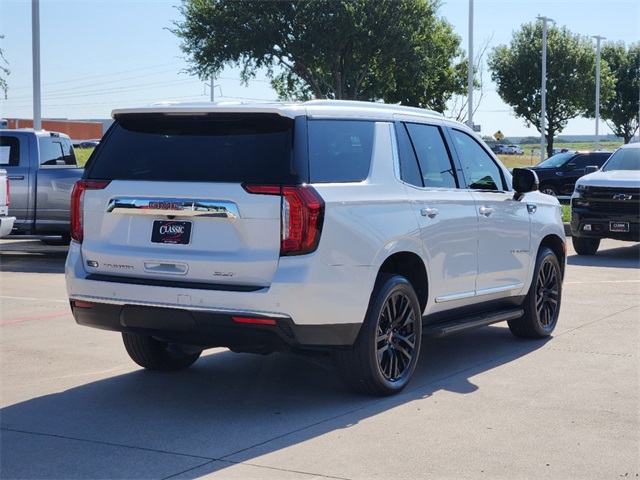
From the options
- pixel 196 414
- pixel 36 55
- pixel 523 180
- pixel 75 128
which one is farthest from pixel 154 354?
pixel 75 128

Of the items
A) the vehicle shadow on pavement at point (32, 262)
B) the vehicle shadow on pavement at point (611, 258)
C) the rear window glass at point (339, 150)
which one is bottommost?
the vehicle shadow on pavement at point (611, 258)

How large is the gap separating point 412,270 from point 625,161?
1215cm

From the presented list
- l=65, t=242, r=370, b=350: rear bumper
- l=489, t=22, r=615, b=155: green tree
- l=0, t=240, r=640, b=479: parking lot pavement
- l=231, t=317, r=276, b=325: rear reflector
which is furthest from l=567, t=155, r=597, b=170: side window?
l=489, t=22, r=615, b=155: green tree

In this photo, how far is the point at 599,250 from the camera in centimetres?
1830

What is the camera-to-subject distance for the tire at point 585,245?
17.2 metres

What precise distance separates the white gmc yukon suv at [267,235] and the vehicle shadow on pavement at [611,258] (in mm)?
8952

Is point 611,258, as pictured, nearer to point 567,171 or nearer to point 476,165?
point 476,165

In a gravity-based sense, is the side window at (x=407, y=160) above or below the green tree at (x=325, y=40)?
below

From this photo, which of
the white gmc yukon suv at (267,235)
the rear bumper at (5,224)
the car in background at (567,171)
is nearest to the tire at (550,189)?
the car in background at (567,171)

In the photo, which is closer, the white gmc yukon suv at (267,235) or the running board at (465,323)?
the white gmc yukon suv at (267,235)

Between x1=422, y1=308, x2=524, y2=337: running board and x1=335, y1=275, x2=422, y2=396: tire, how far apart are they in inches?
11.8

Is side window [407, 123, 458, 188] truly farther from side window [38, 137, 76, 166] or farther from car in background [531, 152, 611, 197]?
car in background [531, 152, 611, 197]

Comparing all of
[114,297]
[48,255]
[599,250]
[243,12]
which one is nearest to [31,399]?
[114,297]

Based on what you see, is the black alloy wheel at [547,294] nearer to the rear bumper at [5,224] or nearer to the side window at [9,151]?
the rear bumper at [5,224]
